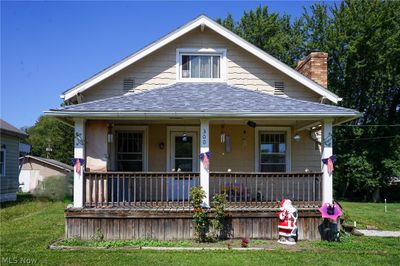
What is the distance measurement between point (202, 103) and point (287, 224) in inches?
146

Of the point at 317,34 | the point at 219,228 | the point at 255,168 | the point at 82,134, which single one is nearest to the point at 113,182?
the point at 82,134

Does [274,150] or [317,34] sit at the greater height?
[317,34]

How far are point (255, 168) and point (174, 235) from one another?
4234mm

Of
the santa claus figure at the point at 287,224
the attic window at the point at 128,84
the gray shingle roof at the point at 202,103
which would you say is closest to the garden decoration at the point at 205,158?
the gray shingle roof at the point at 202,103

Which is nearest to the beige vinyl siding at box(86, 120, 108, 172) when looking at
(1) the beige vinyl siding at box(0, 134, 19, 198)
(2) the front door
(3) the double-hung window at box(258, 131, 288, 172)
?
(2) the front door

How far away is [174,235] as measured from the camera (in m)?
10.1

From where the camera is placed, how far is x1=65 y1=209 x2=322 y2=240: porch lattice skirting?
1001 cm

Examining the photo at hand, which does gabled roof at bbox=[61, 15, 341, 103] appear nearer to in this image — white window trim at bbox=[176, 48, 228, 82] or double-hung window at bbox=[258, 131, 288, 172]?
white window trim at bbox=[176, 48, 228, 82]

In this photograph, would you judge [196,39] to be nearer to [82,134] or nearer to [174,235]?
[82,134]

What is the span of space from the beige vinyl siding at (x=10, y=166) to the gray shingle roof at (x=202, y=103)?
11714 mm

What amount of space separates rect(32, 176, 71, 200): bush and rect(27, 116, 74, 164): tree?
3.91 m

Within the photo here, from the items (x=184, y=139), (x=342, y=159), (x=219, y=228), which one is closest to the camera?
(x=219, y=228)

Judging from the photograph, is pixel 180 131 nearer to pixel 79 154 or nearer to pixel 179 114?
pixel 179 114

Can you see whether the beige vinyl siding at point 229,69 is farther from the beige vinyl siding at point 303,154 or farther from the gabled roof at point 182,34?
the beige vinyl siding at point 303,154
